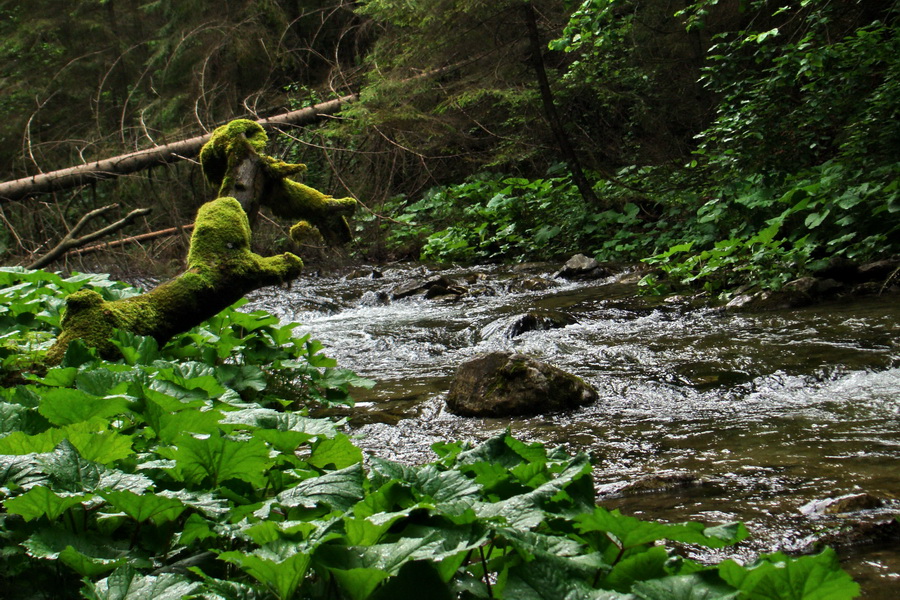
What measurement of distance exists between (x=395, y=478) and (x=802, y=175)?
8.26m

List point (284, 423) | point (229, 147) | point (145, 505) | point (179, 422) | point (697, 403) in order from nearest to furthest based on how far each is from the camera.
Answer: point (145, 505) < point (179, 422) < point (284, 423) < point (697, 403) < point (229, 147)

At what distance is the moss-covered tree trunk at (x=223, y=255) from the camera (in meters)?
4.02

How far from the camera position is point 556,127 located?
11.5 meters

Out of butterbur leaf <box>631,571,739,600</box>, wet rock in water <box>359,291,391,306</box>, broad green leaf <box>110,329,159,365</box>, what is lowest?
wet rock in water <box>359,291,391,306</box>

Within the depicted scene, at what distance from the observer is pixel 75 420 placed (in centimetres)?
205

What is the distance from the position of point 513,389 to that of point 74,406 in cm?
315

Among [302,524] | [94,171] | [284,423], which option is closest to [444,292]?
[94,171]

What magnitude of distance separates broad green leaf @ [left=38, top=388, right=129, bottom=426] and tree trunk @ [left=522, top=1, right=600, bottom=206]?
9767mm

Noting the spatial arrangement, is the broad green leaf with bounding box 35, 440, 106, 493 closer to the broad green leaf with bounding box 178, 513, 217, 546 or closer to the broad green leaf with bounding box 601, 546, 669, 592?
the broad green leaf with bounding box 178, 513, 217, 546

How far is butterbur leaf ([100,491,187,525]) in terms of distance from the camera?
148 cm

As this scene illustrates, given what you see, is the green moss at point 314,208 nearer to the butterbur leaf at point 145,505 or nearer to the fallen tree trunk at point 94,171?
the butterbur leaf at point 145,505

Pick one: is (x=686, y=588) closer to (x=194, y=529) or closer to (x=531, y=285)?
(x=194, y=529)

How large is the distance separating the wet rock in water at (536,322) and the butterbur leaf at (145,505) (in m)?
5.60

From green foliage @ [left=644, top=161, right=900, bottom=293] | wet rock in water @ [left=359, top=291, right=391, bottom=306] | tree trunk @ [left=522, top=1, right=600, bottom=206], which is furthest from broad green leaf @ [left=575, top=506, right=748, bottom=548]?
tree trunk @ [left=522, top=1, right=600, bottom=206]
